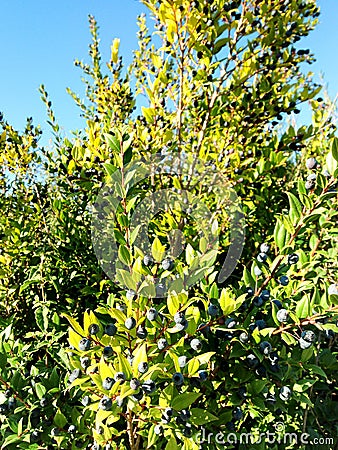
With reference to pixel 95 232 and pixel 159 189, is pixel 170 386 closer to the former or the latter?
pixel 95 232

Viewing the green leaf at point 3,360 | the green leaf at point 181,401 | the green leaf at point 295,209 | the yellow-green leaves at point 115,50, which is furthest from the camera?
the yellow-green leaves at point 115,50

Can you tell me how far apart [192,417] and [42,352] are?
1064 millimetres

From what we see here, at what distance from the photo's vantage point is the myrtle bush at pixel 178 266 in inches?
41.6

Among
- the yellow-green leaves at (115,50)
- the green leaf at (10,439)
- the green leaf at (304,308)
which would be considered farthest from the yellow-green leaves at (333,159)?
the yellow-green leaves at (115,50)

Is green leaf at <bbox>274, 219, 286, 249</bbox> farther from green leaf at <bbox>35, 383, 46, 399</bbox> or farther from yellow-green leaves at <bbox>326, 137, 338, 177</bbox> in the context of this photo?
green leaf at <bbox>35, 383, 46, 399</bbox>

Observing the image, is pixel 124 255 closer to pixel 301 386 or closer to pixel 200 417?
pixel 200 417

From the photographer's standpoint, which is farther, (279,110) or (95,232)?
(279,110)

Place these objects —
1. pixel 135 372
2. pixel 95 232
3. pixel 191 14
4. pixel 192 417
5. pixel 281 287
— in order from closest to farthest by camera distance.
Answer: pixel 135 372 < pixel 192 417 < pixel 281 287 < pixel 191 14 < pixel 95 232

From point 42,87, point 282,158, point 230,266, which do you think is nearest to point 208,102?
point 282,158

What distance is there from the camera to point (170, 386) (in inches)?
40.0

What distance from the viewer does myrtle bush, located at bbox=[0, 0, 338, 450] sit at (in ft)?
3.47
